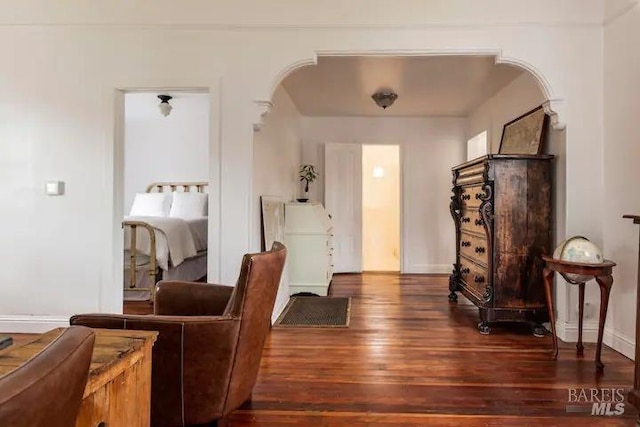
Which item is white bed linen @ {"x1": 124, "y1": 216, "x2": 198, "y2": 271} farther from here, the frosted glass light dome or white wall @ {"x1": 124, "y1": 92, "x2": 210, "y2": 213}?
the frosted glass light dome

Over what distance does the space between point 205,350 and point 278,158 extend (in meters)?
3.17

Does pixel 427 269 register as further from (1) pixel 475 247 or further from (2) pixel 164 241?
(2) pixel 164 241

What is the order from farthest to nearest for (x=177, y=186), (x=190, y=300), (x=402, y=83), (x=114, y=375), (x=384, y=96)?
(x=177, y=186)
(x=384, y=96)
(x=402, y=83)
(x=190, y=300)
(x=114, y=375)

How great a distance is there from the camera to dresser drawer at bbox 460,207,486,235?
12.0 feet

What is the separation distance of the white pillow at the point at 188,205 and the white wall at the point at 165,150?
2.55 feet

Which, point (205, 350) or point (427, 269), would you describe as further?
point (427, 269)

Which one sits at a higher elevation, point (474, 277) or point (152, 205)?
point (152, 205)

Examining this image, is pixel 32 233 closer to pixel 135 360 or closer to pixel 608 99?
pixel 135 360

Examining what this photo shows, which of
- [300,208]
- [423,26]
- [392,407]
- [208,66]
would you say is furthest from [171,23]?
[392,407]

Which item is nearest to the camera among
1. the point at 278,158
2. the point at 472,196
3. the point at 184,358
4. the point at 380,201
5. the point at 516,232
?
the point at 184,358

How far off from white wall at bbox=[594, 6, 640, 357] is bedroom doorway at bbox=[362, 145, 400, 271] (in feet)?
15.5

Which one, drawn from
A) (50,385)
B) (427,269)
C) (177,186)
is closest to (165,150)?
(177,186)

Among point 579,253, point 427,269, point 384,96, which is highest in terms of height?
point 384,96

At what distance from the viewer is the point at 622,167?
2.98 m
